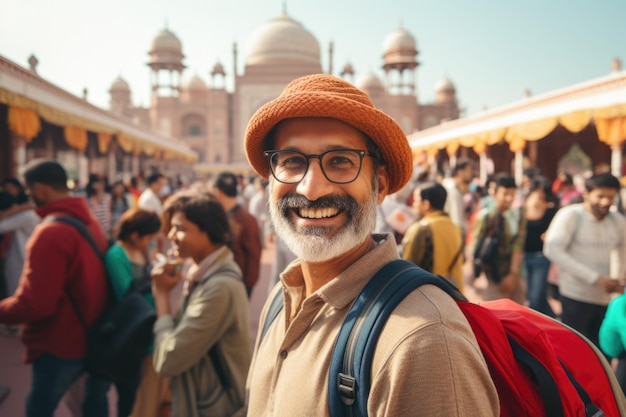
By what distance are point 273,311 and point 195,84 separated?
3794 cm

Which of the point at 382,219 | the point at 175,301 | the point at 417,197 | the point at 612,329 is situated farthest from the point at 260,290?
the point at 612,329

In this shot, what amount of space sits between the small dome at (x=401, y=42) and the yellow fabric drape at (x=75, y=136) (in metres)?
30.7

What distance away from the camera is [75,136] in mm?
7973

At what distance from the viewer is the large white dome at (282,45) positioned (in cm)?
3516

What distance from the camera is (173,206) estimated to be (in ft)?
6.48

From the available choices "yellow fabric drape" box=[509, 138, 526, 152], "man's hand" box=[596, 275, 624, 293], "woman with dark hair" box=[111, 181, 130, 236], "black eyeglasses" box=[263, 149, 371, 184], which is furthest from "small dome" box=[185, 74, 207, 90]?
"black eyeglasses" box=[263, 149, 371, 184]

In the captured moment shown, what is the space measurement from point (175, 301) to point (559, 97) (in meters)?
7.46

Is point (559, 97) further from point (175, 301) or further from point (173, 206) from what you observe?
point (173, 206)

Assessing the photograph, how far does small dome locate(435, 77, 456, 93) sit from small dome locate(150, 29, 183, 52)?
2125 cm

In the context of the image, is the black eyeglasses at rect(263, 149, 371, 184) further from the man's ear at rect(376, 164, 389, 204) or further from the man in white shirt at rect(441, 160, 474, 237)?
the man in white shirt at rect(441, 160, 474, 237)

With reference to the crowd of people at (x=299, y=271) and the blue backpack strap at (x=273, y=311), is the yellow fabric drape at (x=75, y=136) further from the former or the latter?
the blue backpack strap at (x=273, y=311)

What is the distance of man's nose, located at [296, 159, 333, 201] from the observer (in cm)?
105

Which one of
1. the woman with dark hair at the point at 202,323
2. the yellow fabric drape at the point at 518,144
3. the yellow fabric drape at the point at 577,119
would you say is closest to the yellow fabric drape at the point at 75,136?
the woman with dark hair at the point at 202,323

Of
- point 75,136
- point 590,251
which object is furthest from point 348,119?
point 75,136
